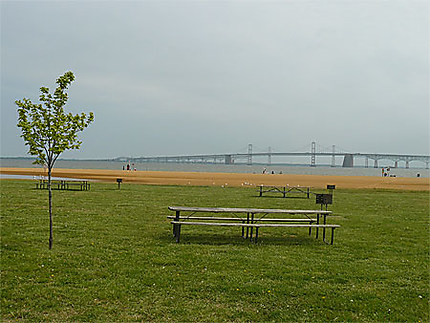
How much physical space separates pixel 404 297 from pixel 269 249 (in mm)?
3042

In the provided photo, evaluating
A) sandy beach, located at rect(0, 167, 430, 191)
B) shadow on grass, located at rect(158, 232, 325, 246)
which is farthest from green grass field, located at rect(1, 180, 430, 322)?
sandy beach, located at rect(0, 167, 430, 191)

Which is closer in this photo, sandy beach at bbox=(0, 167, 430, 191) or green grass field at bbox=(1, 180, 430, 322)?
green grass field at bbox=(1, 180, 430, 322)

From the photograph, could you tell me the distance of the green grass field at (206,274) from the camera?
5074 millimetres

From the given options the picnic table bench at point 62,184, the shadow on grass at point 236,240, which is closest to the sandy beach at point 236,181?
the picnic table bench at point 62,184

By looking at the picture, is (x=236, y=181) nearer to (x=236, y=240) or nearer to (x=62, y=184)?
(x=62, y=184)

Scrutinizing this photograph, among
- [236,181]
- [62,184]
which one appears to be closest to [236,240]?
[62,184]

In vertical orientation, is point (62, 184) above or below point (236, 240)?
above

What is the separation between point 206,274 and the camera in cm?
638

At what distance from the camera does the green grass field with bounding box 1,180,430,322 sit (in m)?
5.07

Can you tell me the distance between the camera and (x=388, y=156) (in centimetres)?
13912

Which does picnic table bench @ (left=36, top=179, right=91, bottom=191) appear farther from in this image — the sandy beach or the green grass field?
the green grass field

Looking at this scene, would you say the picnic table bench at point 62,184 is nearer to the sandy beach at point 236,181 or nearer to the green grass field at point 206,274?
the sandy beach at point 236,181

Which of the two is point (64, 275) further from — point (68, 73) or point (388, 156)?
point (388, 156)

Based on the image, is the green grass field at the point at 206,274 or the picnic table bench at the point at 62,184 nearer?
the green grass field at the point at 206,274
